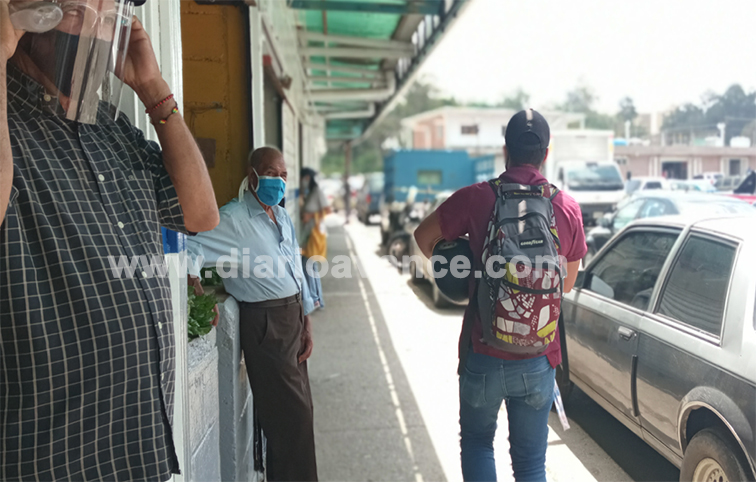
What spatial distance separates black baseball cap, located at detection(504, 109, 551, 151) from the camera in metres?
2.54

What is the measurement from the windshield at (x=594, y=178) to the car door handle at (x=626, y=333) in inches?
539

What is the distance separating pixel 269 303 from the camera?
3.21m

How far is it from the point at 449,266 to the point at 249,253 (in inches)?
44.0

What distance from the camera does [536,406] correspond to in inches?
99.5

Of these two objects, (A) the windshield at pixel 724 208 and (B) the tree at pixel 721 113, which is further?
(B) the tree at pixel 721 113

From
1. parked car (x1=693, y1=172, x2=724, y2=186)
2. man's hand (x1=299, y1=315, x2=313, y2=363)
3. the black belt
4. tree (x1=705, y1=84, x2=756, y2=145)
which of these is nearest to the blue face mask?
the black belt

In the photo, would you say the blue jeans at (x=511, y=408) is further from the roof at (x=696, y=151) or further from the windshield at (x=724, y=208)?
the roof at (x=696, y=151)

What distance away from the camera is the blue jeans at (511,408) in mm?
2512

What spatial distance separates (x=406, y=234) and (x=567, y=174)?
6.63 metres

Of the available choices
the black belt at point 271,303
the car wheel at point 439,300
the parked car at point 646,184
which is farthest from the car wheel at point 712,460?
the parked car at point 646,184

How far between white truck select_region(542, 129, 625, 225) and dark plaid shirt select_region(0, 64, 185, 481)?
14.0 m

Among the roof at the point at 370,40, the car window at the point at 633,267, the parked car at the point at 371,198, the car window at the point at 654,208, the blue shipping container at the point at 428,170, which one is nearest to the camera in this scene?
the car window at the point at 633,267

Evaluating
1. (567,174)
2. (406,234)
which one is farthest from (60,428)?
(567,174)

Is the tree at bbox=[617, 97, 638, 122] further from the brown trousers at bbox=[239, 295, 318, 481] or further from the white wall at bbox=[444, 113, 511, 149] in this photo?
the white wall at bbox=[444, 113, 511, 149]
